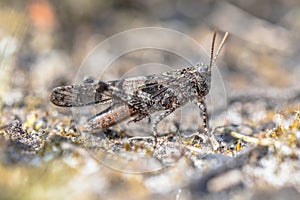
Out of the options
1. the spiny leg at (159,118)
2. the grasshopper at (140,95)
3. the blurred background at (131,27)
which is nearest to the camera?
the spiny leg at (159,118)

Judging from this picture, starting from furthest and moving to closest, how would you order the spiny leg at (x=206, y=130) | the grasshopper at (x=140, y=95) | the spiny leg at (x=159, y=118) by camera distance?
the grasshopper at (x=140, y=95)
the spiny leg at (x=159, y=118)
the spiny leg at (x=206, y=130)

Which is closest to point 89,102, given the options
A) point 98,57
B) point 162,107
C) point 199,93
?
point 162,107

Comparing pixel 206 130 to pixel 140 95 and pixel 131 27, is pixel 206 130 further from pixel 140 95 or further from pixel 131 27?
pixel 131 27

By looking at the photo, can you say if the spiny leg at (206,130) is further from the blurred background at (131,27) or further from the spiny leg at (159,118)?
the blurred background at (131,27)

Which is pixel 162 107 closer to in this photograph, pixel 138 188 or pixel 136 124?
pixel 136 124

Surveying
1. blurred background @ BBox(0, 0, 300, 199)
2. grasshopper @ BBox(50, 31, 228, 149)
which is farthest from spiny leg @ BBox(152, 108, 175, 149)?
blurred background @ BBox(0, 0, 300, 199)

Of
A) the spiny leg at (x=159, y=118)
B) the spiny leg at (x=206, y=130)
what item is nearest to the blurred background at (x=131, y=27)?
the spiny leg at (x=206, y=130)

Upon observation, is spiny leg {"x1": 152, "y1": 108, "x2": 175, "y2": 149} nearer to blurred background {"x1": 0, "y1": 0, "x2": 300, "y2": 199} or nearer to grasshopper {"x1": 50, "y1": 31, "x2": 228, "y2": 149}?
grasshopper {"x1": 50, "y1": 31, "x2": 228, "y2": 149}
